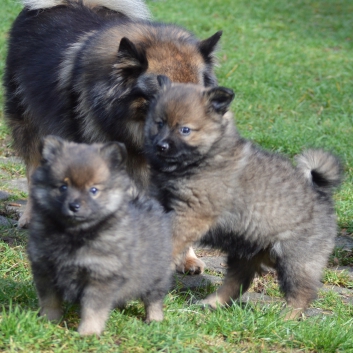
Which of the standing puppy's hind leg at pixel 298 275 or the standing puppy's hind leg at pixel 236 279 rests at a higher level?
the standing puppy's hind leg at pixel 298 275

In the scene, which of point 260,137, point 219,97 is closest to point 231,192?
point 219,97

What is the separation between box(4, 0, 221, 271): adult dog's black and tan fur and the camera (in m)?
4.54

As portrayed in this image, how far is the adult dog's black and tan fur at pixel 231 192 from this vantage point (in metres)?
3.84

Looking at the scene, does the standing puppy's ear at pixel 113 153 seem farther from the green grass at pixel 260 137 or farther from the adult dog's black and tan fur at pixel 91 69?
the adult dog's black and tan fur at pixel 91 69

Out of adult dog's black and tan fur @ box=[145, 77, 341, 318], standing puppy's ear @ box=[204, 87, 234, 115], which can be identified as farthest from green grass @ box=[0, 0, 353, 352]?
standing puppy's ear @ box=[204, 87, 234, 115]

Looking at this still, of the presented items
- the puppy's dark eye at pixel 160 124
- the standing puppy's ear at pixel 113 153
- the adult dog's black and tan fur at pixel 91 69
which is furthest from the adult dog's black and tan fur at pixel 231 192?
the adult dog's black and tan fur at pixel 91 69

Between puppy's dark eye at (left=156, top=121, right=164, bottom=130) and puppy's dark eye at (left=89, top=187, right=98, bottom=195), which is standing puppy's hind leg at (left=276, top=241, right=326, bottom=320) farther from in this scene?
puppy's dark eye at (left=89, top=187, right=98, bottom=195)

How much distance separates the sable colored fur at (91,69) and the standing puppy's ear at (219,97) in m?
0.59

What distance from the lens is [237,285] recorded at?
4152 millimetres

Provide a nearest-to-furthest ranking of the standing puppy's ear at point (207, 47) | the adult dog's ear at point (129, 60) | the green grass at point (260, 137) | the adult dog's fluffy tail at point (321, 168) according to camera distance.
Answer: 1. the green grass at point (260, 137)
2. the adult dog's fluffy tail at point (321, 168)
3. the adult dog's ear at point (129, 60)
4. the standing puppy's ear at point (207, 47)

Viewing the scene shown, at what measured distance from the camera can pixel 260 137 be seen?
7.36 m

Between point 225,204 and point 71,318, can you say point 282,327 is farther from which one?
point 71,318

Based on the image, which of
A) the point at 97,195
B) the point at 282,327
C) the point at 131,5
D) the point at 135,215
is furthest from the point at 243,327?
the point at 131,5

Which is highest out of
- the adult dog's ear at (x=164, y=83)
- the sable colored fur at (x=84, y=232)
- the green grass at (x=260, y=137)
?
the adult dog's ear at (x=164, y=83)
